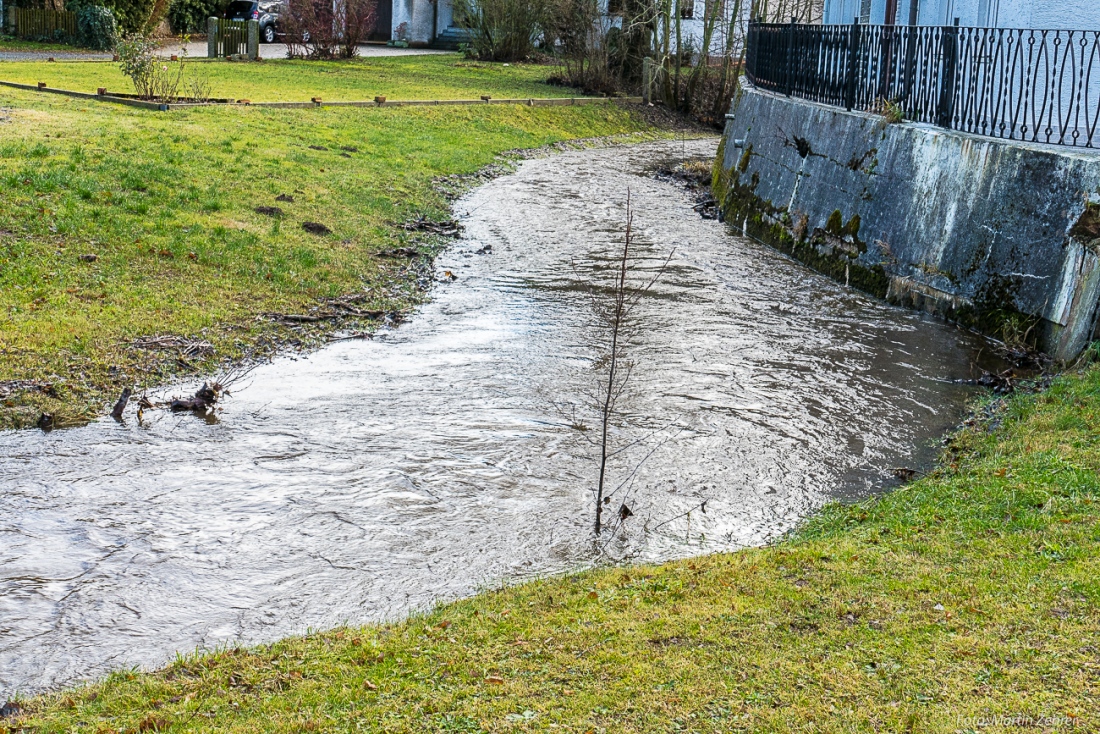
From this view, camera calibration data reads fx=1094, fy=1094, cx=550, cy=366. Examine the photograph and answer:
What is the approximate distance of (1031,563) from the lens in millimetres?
5551

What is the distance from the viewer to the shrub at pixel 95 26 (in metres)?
35.9

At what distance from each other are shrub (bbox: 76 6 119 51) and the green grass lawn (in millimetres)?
6048

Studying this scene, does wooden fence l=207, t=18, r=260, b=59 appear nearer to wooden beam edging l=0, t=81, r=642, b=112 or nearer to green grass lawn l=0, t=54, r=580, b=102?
green grass lawn l=0, t=54, r=580, b=102

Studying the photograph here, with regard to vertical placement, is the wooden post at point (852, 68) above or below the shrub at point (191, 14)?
below

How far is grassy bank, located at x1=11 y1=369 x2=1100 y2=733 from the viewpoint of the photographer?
4297 millimetres

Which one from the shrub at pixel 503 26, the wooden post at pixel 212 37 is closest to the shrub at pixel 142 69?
the wooden post at pixel 212 37

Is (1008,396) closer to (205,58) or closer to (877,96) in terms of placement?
(877,96)

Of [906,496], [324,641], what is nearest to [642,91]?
[906,496]

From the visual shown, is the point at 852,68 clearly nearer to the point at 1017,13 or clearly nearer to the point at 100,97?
the point at 1017,13

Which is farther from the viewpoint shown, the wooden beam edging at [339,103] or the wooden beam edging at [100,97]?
the wooden beam edging at [339,103]

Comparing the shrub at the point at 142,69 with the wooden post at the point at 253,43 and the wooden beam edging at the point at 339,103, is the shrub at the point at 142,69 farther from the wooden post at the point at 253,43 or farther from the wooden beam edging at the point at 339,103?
the wooden post at the point at 253,43

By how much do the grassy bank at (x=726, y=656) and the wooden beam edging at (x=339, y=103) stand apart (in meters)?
17.8

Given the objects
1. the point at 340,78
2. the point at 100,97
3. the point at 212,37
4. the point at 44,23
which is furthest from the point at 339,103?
the point at 44,23

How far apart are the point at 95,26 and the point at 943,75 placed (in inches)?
1237
